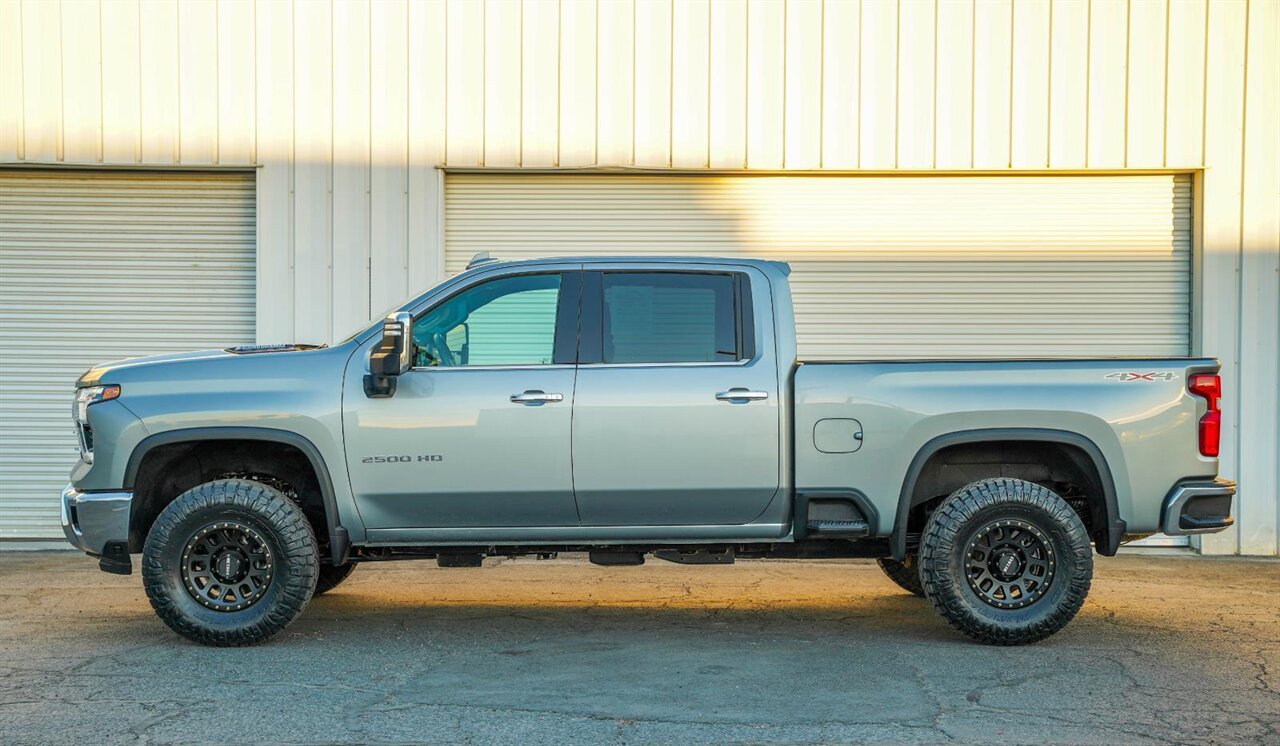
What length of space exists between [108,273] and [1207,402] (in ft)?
29.4

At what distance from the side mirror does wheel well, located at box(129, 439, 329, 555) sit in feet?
2.01

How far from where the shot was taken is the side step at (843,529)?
22.5 ft

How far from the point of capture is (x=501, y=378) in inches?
267

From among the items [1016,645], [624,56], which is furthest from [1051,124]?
A: [1016,645]

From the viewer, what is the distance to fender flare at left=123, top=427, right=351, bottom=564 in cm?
671

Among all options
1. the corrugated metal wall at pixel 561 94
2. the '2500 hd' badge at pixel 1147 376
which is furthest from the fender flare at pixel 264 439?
the corrugated metal wall at pixel 561 94

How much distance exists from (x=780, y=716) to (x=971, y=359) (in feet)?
7.89

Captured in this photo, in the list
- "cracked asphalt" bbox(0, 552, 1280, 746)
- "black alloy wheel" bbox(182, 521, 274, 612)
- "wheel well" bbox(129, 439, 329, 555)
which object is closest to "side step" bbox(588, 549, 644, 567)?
"cracked asphalt" bbox(0, 552, 1280, 746)

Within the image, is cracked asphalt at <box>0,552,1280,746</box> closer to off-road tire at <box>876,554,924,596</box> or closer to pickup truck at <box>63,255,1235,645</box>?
off-road tire at <box>876,554,924,596</box>

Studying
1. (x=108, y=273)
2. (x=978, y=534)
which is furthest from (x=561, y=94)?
(x=978, y=534)

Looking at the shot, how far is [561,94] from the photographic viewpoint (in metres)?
11.1

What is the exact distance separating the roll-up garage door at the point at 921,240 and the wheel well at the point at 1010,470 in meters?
4.20

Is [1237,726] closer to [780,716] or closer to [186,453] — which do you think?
[780,716]

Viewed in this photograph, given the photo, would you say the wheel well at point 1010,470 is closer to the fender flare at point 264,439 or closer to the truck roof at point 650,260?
the truck roof at point 650,260
